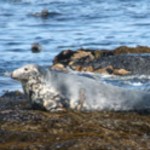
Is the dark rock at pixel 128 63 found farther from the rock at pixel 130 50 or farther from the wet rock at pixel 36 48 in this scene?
the wet rock at pixel 36 48

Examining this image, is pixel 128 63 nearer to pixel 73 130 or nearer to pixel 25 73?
pixel 25 73

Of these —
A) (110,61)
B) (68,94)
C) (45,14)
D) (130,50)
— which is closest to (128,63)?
(110,61)

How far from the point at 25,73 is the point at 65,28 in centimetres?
2198

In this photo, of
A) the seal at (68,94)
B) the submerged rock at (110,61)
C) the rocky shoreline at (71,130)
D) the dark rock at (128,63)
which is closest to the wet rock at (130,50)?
the submerged rock at (110,61)

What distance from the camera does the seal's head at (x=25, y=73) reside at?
32.7 feet

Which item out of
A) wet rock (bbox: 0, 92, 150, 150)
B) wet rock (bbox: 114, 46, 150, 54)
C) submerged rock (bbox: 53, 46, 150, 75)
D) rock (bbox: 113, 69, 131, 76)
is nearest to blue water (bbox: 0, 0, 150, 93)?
submerged rock (bbox: 53, 46, 150, 75)

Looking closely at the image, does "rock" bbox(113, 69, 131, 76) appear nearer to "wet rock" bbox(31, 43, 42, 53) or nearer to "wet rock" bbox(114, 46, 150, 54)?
"wet rock" bbox(114, 46, 150, 54)

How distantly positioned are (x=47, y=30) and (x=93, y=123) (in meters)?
23.2

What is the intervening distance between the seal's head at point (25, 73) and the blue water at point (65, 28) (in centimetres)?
623

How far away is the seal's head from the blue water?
20.5 ft

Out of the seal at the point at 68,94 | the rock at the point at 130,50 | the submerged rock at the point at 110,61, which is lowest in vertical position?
the rock at the point at 130,50

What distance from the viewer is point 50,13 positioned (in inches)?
1538

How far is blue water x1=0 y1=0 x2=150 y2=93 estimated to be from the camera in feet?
77.9

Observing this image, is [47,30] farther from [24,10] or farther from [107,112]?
[107,112]
